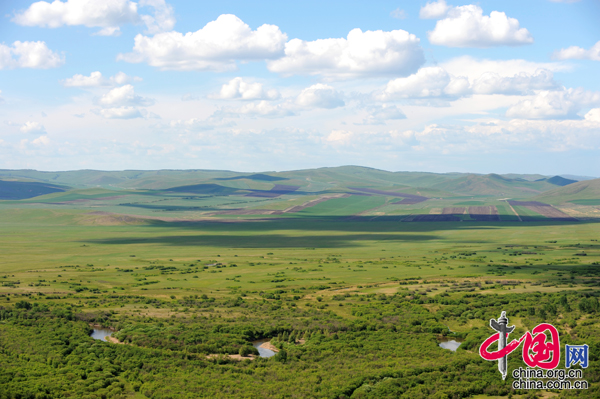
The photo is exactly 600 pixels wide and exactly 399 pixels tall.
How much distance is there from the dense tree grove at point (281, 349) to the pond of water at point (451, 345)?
3.53 feet

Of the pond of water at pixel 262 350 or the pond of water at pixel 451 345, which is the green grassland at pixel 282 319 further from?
the pond of water at pixel 451 345

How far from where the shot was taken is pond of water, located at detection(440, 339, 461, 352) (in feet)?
A: 168

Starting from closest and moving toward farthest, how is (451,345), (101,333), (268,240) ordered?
(451,345), (101,333), (268,240)

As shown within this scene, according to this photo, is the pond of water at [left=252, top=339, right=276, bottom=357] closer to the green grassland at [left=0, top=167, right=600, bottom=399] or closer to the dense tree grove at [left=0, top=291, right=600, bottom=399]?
the green grassland at [left=0, top=167, right=600, bottom=399]

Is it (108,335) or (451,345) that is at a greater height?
(451,345)

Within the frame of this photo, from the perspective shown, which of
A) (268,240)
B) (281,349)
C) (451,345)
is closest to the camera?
(281,349)

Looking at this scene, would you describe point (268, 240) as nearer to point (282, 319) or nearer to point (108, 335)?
point (282, 319)

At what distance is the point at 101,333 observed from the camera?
57.4 meters

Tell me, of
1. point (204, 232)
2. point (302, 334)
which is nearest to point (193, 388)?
point (302, 334)

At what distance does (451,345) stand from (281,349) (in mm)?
16792

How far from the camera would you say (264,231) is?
7761 inches

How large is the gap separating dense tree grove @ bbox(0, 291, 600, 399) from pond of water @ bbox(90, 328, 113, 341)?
2.86 feet

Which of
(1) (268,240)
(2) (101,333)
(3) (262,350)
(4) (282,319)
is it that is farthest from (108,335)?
(1) (268,240)

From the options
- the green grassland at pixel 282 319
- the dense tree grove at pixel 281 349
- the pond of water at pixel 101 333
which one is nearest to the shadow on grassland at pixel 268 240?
the green grassland at pixel 282 319
